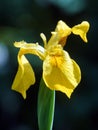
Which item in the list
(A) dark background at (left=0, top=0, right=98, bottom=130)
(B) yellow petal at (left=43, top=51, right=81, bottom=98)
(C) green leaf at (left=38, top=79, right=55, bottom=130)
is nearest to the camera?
(B) yellow petal at (left=43, top=51, right=81, bottom=98)

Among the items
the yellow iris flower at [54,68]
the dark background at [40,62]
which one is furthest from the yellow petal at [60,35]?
the dark background at [40,62]

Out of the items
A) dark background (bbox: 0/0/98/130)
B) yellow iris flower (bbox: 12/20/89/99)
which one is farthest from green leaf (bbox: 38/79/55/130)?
dark background (bbox: 0/0/98/130)

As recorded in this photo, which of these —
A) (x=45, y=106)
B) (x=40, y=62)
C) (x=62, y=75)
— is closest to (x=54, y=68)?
(x=62, y=75)

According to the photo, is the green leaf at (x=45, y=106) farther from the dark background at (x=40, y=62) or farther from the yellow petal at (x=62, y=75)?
the dark background at (x=40, y=62)

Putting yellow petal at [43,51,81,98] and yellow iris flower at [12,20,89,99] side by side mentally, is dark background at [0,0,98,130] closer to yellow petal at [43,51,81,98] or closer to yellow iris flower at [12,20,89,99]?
yellow iris flower at [12,20,89,99]

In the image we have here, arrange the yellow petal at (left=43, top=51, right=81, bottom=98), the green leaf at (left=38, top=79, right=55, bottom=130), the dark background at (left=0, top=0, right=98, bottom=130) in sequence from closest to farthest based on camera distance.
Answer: the yellow petal at (left=43, top=51, right=81, bottom=98), the green leaf at (left=38, top=79, right=55, bottom=130), the dark background at (left=0, top=0, right=98, bottom=130)

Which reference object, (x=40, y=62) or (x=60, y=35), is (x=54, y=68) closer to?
(x=60, y=35)

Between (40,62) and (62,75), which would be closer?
(62,75)

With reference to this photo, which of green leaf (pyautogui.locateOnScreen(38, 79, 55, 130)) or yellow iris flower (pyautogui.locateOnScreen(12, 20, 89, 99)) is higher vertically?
yellow iris flower (pyautogui.locateOnScreen(12, 20, 89, 99))
